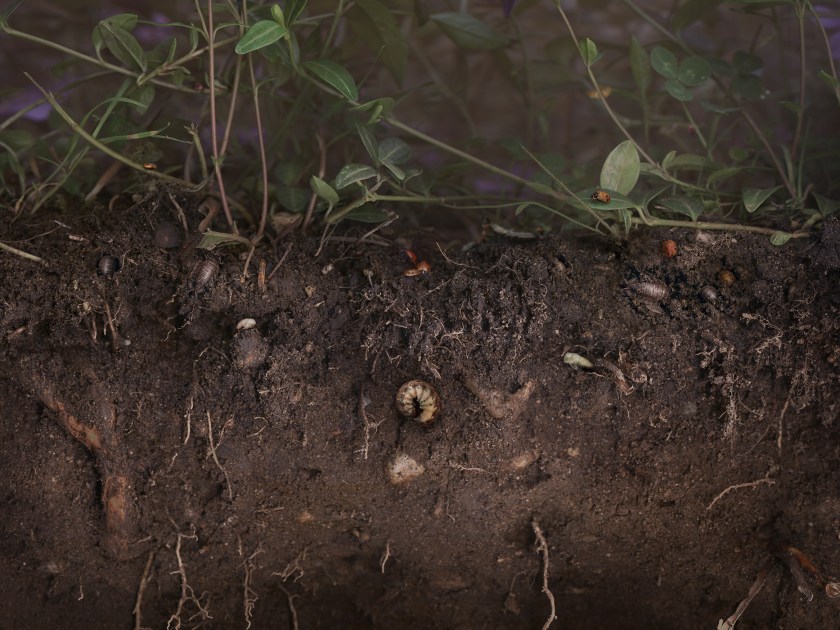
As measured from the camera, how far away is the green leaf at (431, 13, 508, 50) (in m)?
1.34

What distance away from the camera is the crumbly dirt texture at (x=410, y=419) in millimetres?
1087

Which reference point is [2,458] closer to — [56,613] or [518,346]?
[56,613]

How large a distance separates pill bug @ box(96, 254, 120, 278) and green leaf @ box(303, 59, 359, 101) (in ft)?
1.52

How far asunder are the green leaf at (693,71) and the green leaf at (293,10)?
681 millimetres

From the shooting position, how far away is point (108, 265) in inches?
43.0

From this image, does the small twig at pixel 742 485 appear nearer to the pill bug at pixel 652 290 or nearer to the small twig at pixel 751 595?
the small twig at pixel 751 595

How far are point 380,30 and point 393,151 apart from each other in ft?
1.04

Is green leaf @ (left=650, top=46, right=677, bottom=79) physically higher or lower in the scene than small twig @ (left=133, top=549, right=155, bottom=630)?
higher

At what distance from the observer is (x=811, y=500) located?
1.16 m

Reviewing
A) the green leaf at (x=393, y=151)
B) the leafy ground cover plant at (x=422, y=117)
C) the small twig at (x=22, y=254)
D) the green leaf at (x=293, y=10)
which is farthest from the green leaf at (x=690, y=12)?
the small twig at (x=22, y=254)

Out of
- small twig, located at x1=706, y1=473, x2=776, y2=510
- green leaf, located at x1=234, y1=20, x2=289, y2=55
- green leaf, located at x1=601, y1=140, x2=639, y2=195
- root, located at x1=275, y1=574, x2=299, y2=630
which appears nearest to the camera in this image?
green leaf, located at x1=234, y1=20, x2=289, y2=55

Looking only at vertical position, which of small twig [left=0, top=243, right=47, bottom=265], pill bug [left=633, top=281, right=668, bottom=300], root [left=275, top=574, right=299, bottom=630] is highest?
pill bug [left=633, top=281, right=668, bottom=300]

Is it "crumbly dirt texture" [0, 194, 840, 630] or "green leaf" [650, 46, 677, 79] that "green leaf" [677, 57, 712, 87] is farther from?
"crumbly dirt texture" [0, 194, 840, 630]

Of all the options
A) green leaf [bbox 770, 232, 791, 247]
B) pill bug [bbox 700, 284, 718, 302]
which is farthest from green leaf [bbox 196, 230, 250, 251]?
green leaf [bbox 770, 232, 791, 247]
